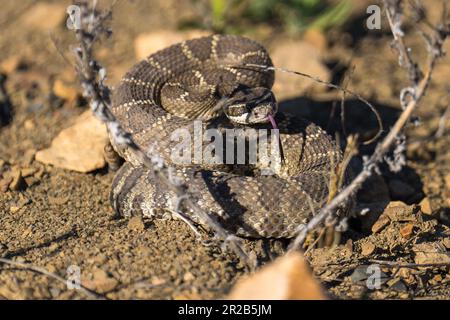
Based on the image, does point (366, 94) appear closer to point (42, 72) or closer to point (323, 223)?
point (323, 223)

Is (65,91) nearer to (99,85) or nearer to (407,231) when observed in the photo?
(99,85)

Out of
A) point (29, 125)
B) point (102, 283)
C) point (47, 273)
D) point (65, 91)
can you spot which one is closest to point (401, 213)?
point (102, 283)

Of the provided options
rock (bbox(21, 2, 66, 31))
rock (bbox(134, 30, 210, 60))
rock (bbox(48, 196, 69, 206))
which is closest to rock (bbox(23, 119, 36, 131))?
rock (bbox(48, 196, 69, 206))

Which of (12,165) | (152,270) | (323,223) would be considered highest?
(12,165)

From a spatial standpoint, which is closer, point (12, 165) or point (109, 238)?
point (109, 238)

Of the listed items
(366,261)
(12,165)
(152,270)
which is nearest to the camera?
(152,270)

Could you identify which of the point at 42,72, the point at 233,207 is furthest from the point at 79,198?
the point at 42,72
